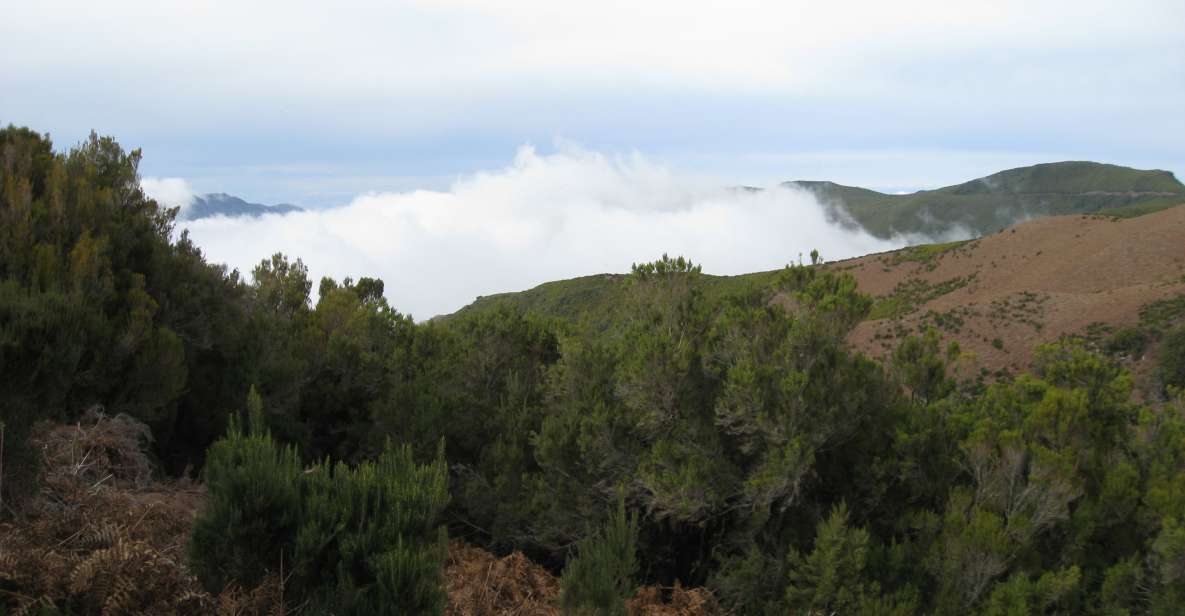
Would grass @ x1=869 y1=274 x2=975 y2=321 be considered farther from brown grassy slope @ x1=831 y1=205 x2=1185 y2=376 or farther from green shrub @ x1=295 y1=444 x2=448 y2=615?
green shrub @ x1=295 y1=444 x2=448 y2=615

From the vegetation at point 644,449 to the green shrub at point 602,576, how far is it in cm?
2

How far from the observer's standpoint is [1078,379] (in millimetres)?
8539

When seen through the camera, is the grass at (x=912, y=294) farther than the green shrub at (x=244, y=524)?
Yes

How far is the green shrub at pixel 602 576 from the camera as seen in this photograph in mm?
5410

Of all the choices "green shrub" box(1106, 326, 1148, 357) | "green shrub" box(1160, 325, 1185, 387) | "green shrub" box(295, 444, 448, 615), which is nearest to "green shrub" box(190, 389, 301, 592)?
"green shrub" box(295, 444, 448, 615)

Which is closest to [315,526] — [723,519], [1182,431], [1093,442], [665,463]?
[665,463]

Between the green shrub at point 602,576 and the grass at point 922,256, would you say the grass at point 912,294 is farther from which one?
the green shrub at point 602,576

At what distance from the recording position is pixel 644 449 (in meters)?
9.06

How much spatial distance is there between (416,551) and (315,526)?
604 mm

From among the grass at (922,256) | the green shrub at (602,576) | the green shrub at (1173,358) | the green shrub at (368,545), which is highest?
the grass at (922,256)

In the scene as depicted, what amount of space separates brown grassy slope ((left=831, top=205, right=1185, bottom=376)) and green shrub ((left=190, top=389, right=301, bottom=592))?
27.7m

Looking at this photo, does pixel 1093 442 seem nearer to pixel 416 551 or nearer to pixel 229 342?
pixel 416 551

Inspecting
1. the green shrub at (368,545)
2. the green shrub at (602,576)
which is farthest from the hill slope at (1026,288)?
the green shrub at (368,545)

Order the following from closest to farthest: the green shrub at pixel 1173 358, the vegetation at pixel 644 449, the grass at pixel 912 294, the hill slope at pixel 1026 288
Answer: the vegetation at pixel 644 449, the green shrub at pixel 1173 358, the hill slope at pixel 1026 288, the grass at pixel 912 294
